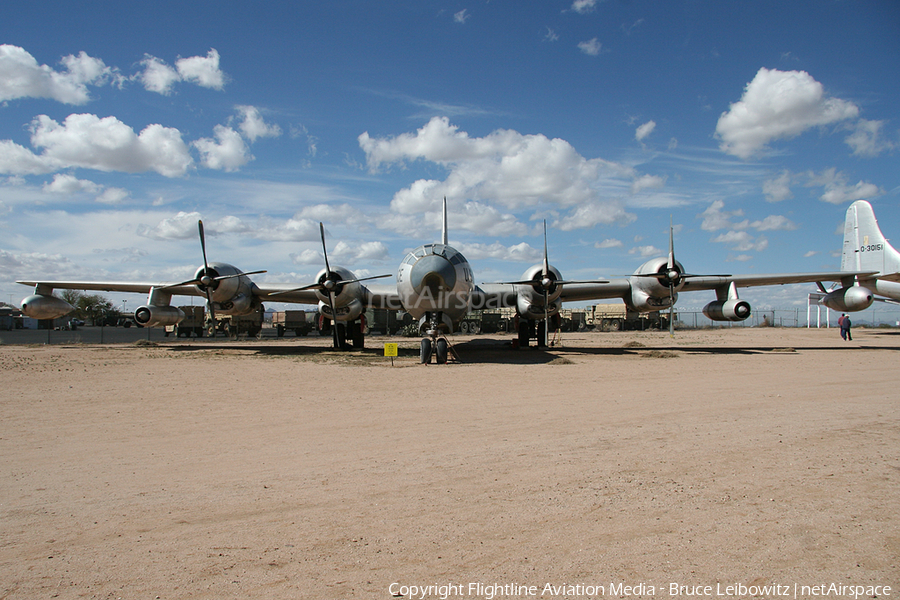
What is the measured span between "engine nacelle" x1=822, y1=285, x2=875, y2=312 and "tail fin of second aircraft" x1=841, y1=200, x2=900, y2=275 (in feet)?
29.7

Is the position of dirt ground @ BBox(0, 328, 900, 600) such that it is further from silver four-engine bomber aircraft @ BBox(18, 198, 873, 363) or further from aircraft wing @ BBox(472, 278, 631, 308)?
aircraft wing @ BBox(472, 278, 631, 308)

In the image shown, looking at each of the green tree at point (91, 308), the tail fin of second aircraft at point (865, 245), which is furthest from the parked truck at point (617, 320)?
the green tree at point (91, 308)

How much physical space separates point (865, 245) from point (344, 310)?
3432 cm

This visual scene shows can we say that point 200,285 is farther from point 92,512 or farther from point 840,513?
point 840,513

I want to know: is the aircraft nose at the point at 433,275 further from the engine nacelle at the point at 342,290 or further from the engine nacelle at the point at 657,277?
the engine nacelle at the point at 657,277

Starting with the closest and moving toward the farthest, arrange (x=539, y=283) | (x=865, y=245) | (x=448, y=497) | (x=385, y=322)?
(x=448, y=497) < (x=539, y=283) < (x=865, y=245) < (x=385, y=322)

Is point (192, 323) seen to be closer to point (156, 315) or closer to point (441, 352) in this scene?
point (156, 315)

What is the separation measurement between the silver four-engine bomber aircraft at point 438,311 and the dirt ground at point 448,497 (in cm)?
972

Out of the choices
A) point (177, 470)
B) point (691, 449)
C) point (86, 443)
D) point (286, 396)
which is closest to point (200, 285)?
point (286, 396)

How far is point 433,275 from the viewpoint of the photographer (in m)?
15.5

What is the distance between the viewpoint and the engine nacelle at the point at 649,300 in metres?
20.8

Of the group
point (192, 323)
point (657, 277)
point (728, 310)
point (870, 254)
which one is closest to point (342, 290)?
point (657, 277)

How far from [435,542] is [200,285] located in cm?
2001

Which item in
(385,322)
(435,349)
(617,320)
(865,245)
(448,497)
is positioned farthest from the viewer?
(617,320)
